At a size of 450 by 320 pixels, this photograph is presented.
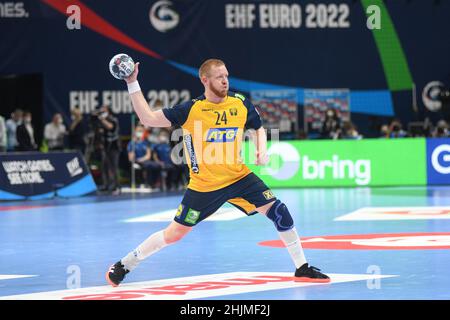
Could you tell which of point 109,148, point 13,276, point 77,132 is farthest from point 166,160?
point 13,276

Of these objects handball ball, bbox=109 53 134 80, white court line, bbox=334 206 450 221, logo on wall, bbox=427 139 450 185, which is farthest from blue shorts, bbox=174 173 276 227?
logo on wall, bbox=427 139 450 185

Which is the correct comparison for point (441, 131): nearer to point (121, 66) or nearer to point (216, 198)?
point (216, 198)

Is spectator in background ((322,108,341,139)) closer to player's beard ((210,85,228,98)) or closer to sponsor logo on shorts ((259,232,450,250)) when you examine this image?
sponsor logo on shorts ((259,232,450,250))

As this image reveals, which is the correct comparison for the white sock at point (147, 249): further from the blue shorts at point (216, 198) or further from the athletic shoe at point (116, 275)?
the blue shorts at point (216, 198)

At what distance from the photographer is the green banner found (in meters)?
27.8

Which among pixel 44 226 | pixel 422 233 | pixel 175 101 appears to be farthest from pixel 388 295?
pixel 175 101

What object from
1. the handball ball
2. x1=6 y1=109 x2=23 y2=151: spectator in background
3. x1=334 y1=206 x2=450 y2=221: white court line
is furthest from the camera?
x1=6 y1=109 x2=23 y2=151: spectator in background

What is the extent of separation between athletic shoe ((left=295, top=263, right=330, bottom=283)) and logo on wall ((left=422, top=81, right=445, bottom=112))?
22805mm

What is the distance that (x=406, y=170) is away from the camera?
91.3 feet

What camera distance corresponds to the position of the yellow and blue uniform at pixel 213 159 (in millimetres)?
10547

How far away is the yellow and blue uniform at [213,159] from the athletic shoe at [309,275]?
81 centimetres

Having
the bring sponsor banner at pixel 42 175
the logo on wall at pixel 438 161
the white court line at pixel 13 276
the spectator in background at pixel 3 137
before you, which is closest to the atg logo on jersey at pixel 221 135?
the white court line at pixel 13 276

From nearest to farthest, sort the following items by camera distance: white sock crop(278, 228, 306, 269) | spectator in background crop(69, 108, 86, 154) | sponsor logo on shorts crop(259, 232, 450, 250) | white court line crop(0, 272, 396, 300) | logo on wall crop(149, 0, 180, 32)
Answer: white court line crop(0, 272, 396, 300)
white sock crop(278, 228, 306, 269)
sponsor logo on shorts crop(259, 232, 450, 250)
spectator in background crop(69, 108, 86, 154)
logo on wall crop(149, 0, 180, 32)
